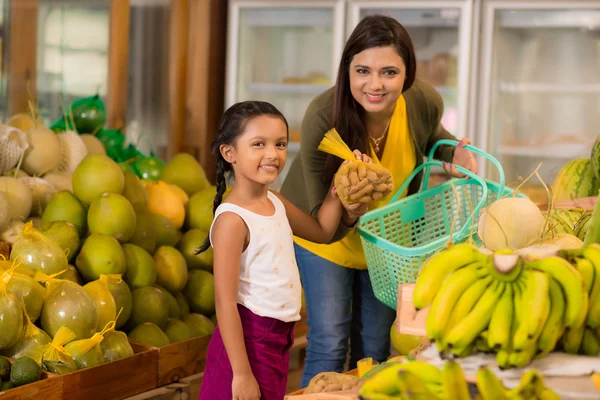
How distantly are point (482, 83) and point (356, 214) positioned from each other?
2528 mm

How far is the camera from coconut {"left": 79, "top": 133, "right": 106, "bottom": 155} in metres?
3.20

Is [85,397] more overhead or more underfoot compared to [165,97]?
more underfoot

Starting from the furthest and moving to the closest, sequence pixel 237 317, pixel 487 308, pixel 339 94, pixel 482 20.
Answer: pixel 482 20 → pixel 339 94 → pixel 237 317 → pixel 487 308

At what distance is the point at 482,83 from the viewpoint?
4207 mm

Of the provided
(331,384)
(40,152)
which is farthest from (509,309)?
(40,152)

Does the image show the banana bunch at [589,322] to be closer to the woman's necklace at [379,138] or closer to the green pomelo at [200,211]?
the woman's necklace at [379,138]

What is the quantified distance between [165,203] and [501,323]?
2.16 meters

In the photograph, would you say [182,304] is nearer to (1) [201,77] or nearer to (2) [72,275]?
(2) [72,275]

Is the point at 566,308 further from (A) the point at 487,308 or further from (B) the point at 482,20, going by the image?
(B) the point at 482,20

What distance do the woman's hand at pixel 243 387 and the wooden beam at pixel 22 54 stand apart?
237 centimetres

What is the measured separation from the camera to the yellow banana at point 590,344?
3.65 ft

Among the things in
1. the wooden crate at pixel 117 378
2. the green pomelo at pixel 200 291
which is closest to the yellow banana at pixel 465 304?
the wooden crate at pixel 117 378

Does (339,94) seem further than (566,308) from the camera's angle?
Yes

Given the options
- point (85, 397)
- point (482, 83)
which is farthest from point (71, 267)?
point (482, 83)
